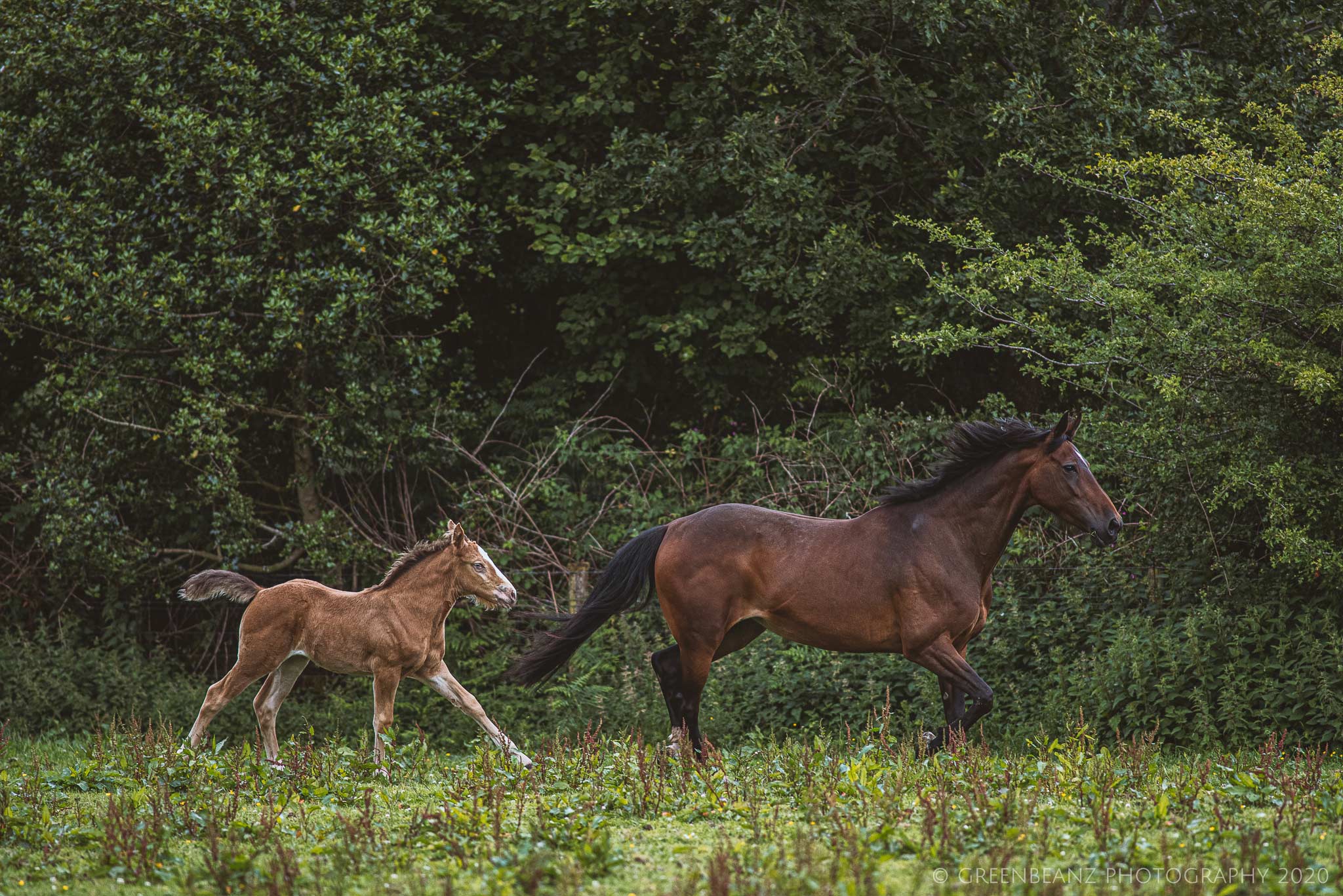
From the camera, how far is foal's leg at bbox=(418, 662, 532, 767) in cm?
884

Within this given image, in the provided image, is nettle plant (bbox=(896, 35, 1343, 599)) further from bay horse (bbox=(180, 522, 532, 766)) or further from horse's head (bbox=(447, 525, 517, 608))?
bay horse (bbox=(180, 522, 532, 766))

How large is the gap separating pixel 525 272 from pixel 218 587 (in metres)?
7.57

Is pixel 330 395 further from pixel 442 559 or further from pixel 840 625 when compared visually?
pixel 840 625

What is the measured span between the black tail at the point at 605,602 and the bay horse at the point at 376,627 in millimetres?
441

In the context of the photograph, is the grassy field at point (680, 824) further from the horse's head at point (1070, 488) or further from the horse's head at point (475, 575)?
the horse's head at point (475, 575)

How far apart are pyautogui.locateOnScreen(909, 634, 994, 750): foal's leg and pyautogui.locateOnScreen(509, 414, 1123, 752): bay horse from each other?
0.01 metres

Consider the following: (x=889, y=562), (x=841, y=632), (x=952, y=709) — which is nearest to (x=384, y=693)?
(x=841, y=632)

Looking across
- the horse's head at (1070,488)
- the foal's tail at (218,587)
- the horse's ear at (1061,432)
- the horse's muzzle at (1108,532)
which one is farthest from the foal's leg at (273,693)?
the horse's muzzle at (1108,532)

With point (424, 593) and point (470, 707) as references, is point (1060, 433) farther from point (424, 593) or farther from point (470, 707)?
point (424, 593)

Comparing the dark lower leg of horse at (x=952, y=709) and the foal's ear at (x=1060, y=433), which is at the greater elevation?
the foal's ear at (x=1060, y=433)

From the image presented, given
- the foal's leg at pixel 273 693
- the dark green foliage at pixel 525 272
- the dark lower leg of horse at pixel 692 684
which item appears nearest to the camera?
the dark lower leg of horse at pixel 692 684

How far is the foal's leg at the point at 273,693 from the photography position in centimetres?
950

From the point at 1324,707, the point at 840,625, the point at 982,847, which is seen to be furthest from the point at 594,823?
the point at 1324,707

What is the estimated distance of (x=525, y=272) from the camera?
16.5m
